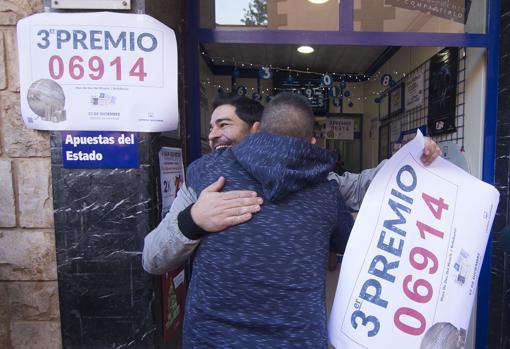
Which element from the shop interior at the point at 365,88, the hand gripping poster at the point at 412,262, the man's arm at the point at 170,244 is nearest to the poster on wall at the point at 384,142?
the shop interior at the point at 365,88

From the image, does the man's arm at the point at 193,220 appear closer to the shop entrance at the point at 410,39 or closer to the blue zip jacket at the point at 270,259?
the blue zip jacket at the point at 270,259

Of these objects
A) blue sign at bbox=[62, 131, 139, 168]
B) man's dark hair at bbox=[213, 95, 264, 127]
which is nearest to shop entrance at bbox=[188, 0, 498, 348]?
man's dark hair at bbox=[213, 95, 264, 127]

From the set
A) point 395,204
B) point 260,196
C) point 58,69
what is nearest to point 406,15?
point 395,204

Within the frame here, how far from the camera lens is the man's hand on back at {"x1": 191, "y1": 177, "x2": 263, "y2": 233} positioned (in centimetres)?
89

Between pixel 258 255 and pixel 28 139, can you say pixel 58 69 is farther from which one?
pixel 258 255

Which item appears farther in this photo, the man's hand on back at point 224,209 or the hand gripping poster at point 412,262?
the hand gripping poster at point 412,262

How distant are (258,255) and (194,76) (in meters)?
1.42

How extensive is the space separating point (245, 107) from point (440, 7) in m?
1.59

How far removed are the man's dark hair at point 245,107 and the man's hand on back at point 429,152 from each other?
2.45 feet

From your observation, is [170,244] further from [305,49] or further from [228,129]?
[305,49]

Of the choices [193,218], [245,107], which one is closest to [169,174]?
[245,107]

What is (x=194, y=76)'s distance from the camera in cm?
198

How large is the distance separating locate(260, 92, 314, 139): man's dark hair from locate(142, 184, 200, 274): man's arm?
0.33 metres

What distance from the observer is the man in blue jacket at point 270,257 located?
89 cm
